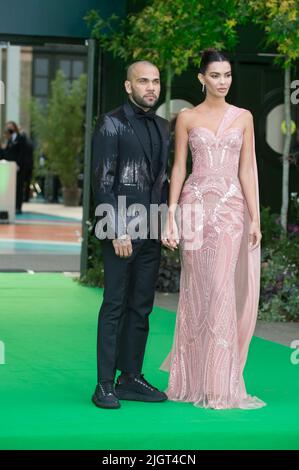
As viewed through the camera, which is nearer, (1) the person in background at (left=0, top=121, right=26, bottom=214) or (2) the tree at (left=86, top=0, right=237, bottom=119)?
(2) the tree at (left=86, top=0, right=237, bottom=119)

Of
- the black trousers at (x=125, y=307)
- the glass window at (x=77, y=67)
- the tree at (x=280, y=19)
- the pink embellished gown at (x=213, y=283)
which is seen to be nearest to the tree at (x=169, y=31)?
the tree at (x=280, y=19)

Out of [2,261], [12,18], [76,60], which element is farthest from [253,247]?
[76,60]

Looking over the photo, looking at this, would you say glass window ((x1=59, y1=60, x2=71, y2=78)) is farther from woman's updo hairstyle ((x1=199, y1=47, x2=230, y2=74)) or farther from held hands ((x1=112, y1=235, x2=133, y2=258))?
held hands ((x1=112, y1=235, x2=133, y2=258))

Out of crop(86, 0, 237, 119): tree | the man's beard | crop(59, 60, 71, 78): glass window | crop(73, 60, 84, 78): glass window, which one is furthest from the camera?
crop(59, 60, 71, 78): glass window

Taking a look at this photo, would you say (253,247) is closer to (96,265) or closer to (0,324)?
(0,324)

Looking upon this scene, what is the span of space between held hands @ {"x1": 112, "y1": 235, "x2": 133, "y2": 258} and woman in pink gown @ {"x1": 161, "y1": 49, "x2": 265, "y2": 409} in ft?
1.13

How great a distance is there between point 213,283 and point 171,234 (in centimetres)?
37

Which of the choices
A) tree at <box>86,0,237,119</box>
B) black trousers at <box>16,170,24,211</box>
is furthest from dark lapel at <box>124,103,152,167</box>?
black trousers at <box>16,170,24,211</box>

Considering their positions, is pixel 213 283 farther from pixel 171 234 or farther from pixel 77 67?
pixel 77 67

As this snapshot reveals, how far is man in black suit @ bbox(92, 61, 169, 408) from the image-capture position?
5.70m

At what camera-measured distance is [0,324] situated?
8.84m

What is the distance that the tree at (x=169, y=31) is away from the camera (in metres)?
10.0

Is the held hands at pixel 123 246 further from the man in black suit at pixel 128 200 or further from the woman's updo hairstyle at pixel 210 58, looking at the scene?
the woman's updo hairstyle at pixel 210 58

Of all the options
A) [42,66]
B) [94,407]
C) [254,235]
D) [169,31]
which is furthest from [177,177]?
[42,66]
